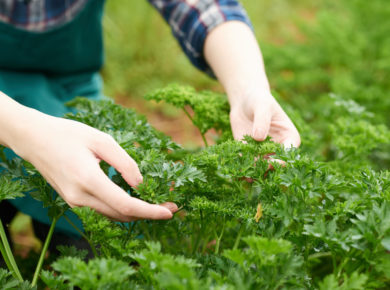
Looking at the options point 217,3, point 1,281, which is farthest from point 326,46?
point 1,281

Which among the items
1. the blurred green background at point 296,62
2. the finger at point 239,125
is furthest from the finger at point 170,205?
the blurred green background at point 296,62

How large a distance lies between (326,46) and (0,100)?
264 cm

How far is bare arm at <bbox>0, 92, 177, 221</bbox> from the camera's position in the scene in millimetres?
970

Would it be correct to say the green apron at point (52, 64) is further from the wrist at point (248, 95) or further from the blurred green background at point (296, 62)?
the blurred green background at point (296, 62)

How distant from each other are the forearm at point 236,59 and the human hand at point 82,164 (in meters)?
0.62

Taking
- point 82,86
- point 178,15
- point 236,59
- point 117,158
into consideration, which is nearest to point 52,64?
point 82,86

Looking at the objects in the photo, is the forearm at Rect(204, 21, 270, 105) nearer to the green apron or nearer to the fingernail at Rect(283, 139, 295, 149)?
the fingernail at Rect(283, 139, 295, 149)

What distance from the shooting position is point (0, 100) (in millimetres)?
1097

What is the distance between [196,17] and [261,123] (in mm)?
776

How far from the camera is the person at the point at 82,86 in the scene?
1.00 m

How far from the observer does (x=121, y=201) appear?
960 millimetres

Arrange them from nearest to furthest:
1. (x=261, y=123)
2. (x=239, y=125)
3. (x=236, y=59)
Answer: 1. (x=261, y=123)
2. (x=239, y=125)
3. (x=236, y=59)

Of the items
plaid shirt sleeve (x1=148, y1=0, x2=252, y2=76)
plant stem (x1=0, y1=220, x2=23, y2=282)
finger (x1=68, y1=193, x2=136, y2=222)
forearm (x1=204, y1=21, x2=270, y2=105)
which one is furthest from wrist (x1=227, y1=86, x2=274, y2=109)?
plant stem (x1=0, y1=220, x2=23, y2=282)

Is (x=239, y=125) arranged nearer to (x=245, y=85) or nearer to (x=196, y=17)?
(x=245, y=85)
